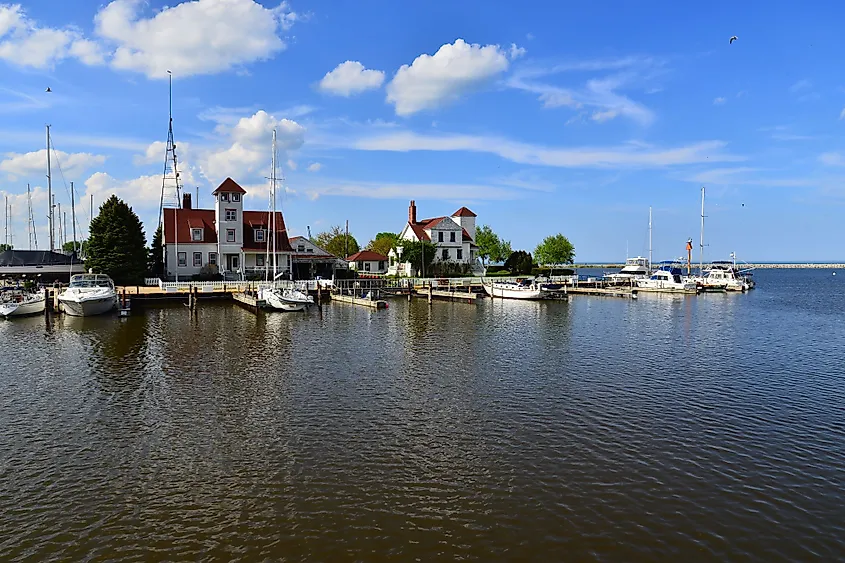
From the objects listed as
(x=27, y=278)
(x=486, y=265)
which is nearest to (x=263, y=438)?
(x=27, y=278)

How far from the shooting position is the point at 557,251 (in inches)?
3588

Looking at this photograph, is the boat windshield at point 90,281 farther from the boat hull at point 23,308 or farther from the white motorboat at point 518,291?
the white motorboat at point 518,291

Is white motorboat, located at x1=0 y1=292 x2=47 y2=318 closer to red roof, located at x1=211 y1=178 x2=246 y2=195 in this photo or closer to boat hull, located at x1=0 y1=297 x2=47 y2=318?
boat hull, located at x1=0 y1=297 x2=47 y2=318

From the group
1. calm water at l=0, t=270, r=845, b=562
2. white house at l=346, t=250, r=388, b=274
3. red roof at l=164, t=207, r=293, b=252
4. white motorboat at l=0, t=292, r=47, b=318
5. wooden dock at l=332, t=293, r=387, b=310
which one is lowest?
calm water at l=0, t=270, r=845, b=562

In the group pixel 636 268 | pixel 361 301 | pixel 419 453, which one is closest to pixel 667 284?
pixel 636 268

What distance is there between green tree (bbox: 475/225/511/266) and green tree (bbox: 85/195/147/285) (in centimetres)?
4976

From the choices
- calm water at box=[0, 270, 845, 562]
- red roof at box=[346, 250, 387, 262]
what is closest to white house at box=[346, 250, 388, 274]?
red roof at box=[346, 250, 387, 262]

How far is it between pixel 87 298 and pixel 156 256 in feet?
82.5

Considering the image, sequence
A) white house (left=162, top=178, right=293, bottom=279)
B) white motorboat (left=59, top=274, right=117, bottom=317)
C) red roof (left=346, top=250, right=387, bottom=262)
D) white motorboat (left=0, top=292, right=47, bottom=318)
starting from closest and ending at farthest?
white motorboat (left=0, top=292, right=47, bottom=318), white motorboat (left=59, top=274, right=117, bottom=317), white house (left=162, top=178, right=293, bottom=279), red roof (left=346, top=250, right=387, bottom=262)

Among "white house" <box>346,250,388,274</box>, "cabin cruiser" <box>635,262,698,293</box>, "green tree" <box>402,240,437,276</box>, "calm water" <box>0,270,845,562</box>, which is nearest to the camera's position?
"calm water" <box>0,270,845,562</box>

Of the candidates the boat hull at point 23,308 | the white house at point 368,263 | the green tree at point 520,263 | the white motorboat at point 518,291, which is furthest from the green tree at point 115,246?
the green tree at point 520,263

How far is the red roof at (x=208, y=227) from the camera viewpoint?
58094 mm

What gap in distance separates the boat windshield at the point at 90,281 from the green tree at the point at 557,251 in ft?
217

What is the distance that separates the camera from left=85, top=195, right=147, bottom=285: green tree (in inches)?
1956
